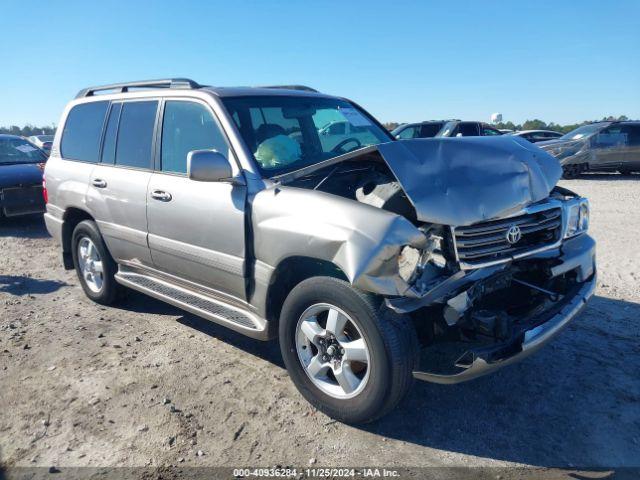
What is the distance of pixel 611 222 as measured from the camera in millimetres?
8273

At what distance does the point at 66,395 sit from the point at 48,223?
275 centimetres

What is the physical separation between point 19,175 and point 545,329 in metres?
9.05

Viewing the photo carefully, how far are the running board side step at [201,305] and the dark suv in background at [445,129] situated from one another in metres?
10.9

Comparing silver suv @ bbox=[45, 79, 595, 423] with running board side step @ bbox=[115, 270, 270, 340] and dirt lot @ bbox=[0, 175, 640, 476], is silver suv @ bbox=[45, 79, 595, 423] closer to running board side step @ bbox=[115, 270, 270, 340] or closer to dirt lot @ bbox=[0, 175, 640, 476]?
running board side step @ bbox=[115, 270, 270, 340]

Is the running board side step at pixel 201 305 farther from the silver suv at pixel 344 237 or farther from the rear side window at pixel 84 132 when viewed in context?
the rear side window at pixel 84 132

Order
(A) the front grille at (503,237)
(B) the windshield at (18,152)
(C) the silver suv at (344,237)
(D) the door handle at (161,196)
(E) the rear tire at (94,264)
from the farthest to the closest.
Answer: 1. (B) the windshield at (18,152)
2. (E) the rear tire at (94,264)
3. (D) the door handle at (161,196)
4. (A) the front grille at (503,237)
5. (C) the silver suv at (344,237)

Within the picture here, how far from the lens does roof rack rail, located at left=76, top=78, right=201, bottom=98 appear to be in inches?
168

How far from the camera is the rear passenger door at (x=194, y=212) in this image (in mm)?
3564

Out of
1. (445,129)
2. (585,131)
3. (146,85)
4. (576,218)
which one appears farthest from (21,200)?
(585,131)

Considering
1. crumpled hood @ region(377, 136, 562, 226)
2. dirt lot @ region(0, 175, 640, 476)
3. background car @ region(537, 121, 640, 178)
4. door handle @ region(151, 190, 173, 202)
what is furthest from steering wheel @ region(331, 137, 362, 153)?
background car @ region(537, 121, 640, 178)

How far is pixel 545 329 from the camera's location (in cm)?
290

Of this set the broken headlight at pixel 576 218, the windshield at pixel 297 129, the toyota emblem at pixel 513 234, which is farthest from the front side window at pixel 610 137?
the toyota emblem at pixel 513 234

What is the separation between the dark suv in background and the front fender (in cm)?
1150

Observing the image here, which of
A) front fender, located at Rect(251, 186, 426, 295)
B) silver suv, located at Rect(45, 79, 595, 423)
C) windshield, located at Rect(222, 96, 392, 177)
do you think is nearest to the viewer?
front fender, located at Rect(251, 186, 426, 295)
